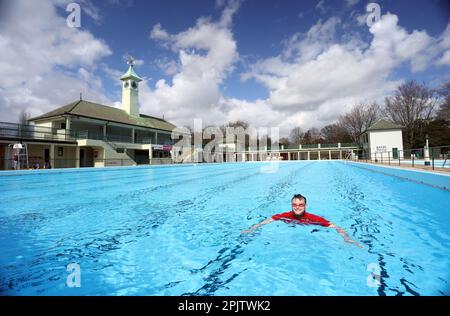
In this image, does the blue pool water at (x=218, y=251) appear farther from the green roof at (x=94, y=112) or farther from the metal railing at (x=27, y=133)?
the green roof at (x=94, y=112)

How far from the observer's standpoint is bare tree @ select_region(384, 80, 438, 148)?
34.3 metres

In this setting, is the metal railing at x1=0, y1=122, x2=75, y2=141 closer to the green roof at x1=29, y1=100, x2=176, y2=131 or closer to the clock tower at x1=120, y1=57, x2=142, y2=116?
the green roof at x1=29, y1=100, x2=176, y2=131

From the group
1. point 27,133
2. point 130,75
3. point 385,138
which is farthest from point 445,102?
point 27,133

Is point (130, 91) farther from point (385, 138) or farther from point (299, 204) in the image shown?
point (385, 138)

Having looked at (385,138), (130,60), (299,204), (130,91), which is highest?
(130,60)

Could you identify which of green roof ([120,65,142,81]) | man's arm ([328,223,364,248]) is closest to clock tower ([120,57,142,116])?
green roof ([120,65,142,81])

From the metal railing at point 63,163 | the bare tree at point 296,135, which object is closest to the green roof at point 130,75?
the metal railing at point 63,163

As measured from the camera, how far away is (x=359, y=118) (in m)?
44.6

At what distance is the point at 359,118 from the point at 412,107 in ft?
29.9

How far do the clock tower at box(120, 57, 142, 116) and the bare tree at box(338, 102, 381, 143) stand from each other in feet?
124

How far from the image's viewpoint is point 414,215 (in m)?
5.44

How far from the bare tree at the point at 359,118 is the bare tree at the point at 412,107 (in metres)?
3.58
